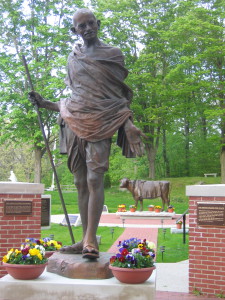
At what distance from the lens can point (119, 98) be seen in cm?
451

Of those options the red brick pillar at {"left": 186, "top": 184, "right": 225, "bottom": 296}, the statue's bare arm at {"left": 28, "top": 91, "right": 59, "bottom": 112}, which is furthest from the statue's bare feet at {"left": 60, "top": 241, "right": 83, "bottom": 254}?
the red brick pillar at {"left": 186, "top": 184, "right": 225, "bottom": 296}

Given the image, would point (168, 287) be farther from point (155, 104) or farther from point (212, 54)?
point (155, 104)

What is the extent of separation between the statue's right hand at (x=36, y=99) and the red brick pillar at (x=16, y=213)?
2126mm

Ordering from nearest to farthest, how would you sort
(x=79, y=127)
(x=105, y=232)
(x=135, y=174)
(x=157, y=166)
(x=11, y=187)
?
(x=79, y=127) → (x=11, y=187) → (x=105, y=232) → (x=135, y=174) → (x=157, y=166)

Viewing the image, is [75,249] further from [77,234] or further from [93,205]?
[77,234]

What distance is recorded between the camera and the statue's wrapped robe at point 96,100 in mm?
4277

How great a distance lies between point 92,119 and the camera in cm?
427

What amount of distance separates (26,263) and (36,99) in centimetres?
182

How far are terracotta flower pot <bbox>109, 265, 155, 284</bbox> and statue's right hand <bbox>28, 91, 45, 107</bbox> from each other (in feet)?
6.75

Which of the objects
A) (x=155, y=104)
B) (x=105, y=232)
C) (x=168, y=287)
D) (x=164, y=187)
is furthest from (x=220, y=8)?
(x=168, y=287)

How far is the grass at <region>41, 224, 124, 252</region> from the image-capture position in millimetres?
11562

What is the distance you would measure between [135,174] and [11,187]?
96.7ft

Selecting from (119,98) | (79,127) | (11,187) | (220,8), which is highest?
(220,8)

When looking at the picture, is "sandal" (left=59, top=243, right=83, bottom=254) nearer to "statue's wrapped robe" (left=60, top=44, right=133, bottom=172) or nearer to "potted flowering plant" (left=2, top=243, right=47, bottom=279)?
"potted flowering plant" (left=2, top=243, right=47, bottom=279)
